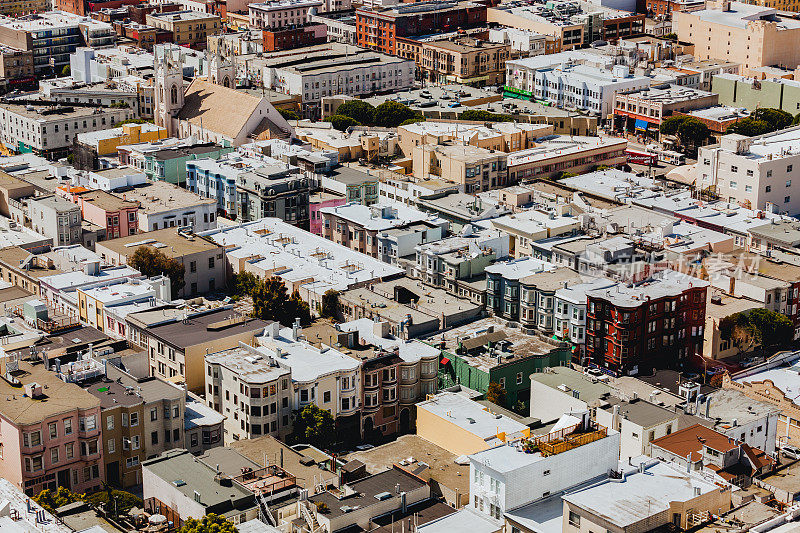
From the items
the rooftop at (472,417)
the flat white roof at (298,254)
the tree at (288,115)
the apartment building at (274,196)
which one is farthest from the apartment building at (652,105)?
the rooftop at (472,417)

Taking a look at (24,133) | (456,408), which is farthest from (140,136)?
(456,408)

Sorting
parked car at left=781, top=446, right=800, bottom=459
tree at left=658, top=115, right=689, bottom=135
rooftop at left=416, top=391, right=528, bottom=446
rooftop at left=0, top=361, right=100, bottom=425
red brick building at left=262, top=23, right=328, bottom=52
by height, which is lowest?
parked car at left=781, top=446, right=800, bottom=459

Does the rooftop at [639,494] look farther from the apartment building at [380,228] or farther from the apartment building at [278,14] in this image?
the apartment building at [278,14]

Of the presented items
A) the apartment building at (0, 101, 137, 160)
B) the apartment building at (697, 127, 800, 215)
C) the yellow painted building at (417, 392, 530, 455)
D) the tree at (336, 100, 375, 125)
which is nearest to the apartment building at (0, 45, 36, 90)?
the apartment building at (0, 101, 137, 160)

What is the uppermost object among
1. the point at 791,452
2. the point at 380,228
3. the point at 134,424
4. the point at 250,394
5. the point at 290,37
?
the point at 290,37

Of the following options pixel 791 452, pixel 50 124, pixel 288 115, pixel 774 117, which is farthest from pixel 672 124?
pixel 791 452

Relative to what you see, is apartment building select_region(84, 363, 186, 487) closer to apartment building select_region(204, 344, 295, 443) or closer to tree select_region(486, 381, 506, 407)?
apartment building select_region(204, 344, 295, 443)

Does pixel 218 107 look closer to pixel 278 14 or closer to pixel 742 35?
pixel 278 14
